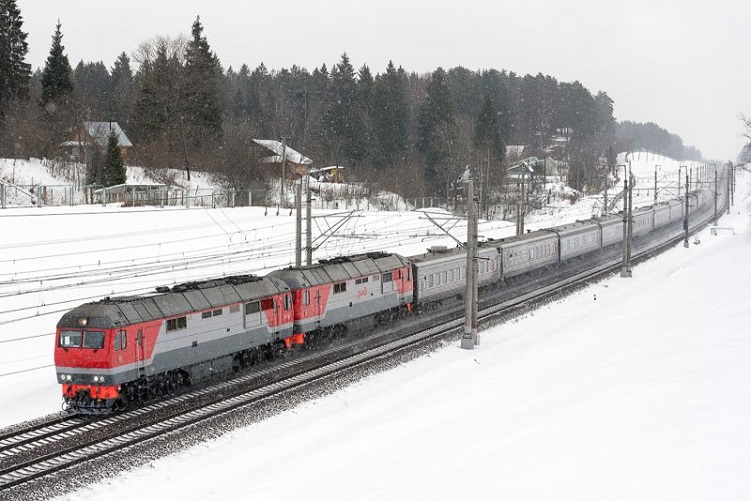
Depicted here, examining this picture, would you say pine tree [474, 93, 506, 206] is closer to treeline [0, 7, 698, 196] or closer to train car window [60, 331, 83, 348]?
treeline [0, 7, 698, 196]

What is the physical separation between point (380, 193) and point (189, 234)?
1687 inches

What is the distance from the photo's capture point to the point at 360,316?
35.8 m

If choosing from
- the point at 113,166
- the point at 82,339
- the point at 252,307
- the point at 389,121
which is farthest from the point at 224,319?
the point at 389,121

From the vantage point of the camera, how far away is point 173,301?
25000 mm

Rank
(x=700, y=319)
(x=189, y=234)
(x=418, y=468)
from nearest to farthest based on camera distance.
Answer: (x=418, y=468) → (x=700, y=319) → (x=189, y=234)

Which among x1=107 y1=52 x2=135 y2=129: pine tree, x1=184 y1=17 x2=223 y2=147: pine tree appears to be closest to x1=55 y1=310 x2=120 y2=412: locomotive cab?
x1=184 y1=17 x2=223 y2=147: pine tree

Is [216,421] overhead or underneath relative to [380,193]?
underneath

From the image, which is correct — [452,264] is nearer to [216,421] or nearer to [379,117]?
[216,421]

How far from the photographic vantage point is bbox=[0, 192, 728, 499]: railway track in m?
19.5

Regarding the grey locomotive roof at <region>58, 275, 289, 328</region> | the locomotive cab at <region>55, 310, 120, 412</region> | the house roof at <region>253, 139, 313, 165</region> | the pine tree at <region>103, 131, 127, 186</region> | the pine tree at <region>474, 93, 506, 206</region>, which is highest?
the pine tree at <region>474, 93, 506, 206</region>

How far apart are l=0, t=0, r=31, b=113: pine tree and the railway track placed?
2370 inches

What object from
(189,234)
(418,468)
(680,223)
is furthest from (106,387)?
(680,223)

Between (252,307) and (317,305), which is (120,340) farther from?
(317,305)

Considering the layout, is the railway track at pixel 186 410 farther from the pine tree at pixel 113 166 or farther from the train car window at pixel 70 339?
the pine tree at pixel 113 166
